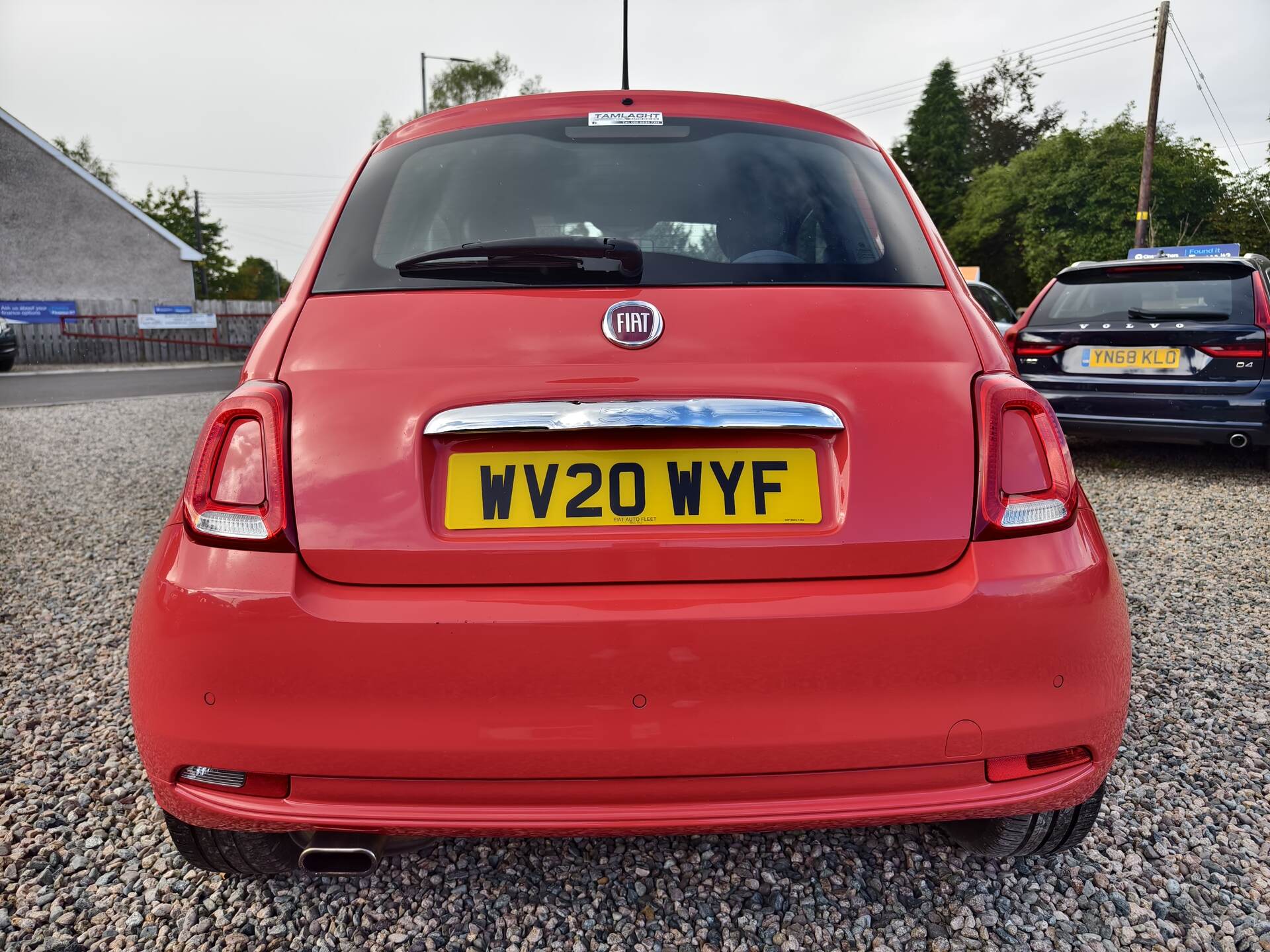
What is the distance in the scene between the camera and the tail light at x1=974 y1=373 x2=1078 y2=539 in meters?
1.47

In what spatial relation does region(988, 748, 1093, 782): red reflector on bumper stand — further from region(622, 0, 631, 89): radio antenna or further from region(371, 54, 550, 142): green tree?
region(371, 54, 550, 142): green tree

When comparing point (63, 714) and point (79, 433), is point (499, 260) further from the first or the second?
point (79, 433)

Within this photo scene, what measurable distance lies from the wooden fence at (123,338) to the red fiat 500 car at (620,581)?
1204 inches

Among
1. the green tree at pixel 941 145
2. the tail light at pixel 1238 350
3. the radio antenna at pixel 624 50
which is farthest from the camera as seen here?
the green tree at pixel 941 145

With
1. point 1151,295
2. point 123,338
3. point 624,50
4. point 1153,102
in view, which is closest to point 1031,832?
point 624,50

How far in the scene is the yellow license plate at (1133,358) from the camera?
20.2ft

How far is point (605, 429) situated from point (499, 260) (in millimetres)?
404

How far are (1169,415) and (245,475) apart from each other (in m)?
6.39

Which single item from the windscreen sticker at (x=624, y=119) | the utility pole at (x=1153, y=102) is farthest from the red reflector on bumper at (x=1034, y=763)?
the utility pole at (x=1153, y=102)

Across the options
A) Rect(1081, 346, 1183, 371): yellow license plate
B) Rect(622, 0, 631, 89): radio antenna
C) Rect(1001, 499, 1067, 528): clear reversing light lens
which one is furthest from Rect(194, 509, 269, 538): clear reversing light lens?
Rect(1081, 346, 1183, 371): yellow license plate

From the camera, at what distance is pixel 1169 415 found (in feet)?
20.1

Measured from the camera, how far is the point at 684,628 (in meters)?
1.37

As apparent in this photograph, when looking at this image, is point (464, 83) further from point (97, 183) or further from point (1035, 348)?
point (1035, 348)

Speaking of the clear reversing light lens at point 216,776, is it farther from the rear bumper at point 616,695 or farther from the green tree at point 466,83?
the green tree at point 466,83
